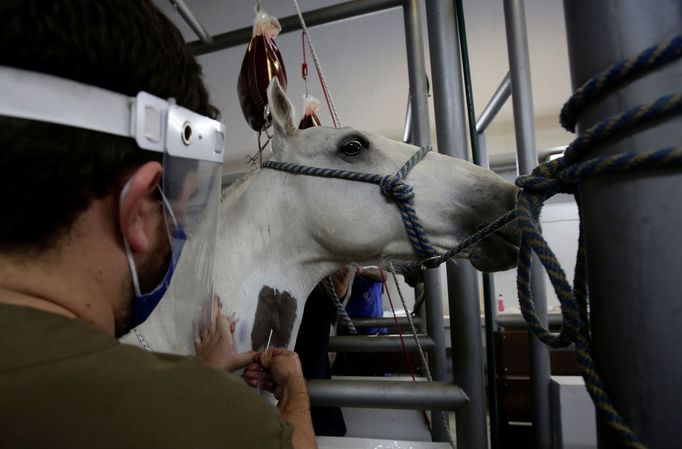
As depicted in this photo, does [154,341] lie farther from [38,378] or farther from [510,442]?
[510,442]

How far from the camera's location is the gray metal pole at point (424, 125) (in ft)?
4.35

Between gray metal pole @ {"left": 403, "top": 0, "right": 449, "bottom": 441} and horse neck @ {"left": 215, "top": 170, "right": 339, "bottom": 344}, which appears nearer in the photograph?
horse neck @ {"left": 215, "top": 170, "right": 339, "bottom": 344}

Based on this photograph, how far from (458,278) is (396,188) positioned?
27 cm

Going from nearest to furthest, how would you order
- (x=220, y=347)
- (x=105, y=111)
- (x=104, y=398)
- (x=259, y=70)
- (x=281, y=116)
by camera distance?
(x=104, y=398), (x=105, y=111), (x=220, y=347), (x=281, y=116), (x=259, y=70)

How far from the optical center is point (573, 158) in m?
0.35

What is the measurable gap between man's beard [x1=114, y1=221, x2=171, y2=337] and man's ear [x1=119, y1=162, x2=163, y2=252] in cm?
3

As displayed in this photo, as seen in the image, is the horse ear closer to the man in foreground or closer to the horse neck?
the horse neck

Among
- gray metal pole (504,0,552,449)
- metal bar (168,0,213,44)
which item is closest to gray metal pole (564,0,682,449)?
gray metal pole (504,0,552,449)

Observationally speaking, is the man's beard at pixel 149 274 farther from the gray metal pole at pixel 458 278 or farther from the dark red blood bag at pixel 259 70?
the dark red blood bag at pixel 259 70

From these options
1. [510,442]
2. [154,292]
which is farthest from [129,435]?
[510,442]

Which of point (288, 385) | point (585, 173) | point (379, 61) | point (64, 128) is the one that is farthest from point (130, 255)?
point (379, 61)

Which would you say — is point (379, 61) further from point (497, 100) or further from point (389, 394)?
point (389, 394)

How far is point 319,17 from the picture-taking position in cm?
142

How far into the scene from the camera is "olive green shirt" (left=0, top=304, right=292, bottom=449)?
27 cm
